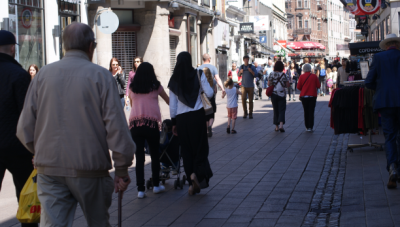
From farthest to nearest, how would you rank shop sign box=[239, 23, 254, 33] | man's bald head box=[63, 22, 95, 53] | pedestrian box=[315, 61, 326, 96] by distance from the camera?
shop sign box=[239, 23, 254, 33], pedestrian box=[315, 61, 326, 96], man's bald head box=[63, 22, 95, 53]

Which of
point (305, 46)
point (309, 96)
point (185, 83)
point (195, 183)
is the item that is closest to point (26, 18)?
point (309, 96)

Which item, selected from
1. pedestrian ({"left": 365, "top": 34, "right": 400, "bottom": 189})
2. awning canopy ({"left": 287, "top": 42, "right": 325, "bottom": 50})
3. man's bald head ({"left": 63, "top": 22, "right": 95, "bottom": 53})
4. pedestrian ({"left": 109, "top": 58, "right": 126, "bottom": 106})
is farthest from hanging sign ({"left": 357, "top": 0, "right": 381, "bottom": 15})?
awning canopy ({"left": 287, "top": 42, "right": 325, "bottom": 50})

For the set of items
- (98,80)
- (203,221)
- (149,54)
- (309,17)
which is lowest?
(203,221)

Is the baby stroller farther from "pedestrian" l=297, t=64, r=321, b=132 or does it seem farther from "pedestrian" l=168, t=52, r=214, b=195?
"pedestrian" l=297, t=64, r=321, b=132

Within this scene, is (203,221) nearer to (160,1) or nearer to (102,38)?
(102,38)

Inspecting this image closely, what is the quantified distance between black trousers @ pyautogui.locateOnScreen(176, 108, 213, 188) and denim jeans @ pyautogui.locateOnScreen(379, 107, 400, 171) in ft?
7.27

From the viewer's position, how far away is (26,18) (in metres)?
15.8

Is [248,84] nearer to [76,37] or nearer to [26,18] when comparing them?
[26,18]

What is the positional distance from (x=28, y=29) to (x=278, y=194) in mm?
11287

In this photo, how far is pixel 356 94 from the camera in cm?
1012

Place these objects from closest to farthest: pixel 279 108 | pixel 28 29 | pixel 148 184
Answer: pixel 148 184, pixel 279 108, pixel 28 29

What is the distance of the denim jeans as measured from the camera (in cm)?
692

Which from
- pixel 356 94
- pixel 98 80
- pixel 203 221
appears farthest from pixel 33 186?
pixel 356 94

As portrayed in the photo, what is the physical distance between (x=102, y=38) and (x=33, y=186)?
1784cm
